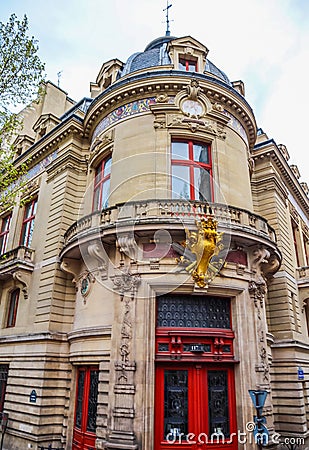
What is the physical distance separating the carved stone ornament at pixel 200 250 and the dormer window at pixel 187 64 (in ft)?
27.3

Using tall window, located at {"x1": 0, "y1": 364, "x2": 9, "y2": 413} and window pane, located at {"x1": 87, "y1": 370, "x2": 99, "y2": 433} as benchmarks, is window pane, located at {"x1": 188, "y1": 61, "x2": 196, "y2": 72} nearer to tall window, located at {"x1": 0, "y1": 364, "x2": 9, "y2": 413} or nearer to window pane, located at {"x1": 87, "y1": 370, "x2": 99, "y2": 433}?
window pane, located at {"x1": 87, "y1": 370, "x2": 99, "y2": 433}

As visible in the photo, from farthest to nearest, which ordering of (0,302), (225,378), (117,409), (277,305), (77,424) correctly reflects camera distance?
(0,302), (277,305), (77,424), (225,378), (117,409)

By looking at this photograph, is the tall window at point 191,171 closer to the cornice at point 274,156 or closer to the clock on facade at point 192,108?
the clock on facade at point 192,108

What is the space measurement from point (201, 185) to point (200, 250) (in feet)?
11.0

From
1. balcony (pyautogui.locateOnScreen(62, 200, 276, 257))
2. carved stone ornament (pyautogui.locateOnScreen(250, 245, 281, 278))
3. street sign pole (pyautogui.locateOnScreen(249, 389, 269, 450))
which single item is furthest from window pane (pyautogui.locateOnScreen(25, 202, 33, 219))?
street sign pole (pyautogui.locateOnScreen(249, 389, 269, 450))

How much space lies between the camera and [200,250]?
11.4 meters

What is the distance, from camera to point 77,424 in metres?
12.5

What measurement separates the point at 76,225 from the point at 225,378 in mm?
7603

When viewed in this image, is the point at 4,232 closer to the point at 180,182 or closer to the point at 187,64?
the point at 180,182

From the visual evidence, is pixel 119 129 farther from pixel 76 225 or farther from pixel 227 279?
pixel 227 279

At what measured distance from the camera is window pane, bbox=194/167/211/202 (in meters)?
13.5

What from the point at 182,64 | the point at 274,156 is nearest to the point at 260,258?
the point at 274,156

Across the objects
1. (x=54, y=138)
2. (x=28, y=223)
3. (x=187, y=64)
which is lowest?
(x=28, y=223)

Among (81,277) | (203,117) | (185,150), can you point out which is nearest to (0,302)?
(81,277)
